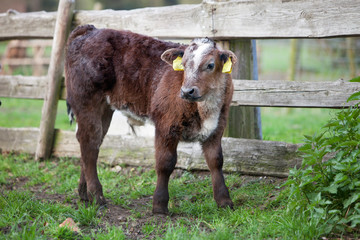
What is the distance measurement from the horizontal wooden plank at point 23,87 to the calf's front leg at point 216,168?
3.11 metres

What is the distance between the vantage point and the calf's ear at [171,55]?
4383mm

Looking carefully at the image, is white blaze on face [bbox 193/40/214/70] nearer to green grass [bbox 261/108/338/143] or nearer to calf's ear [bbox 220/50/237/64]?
calf's ear [bbox 220/50/237/64]

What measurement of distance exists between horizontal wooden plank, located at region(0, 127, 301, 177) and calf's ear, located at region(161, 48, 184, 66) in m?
1.36

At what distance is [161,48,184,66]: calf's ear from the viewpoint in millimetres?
4383

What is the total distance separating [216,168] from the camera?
447cm

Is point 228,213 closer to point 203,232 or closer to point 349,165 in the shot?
point 203,232

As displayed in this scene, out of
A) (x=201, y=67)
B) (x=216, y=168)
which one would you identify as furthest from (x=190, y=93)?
(x=216, y=168)

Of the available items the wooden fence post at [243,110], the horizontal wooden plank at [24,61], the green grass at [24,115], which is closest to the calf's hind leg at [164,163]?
the wooden fence post at [243,110]

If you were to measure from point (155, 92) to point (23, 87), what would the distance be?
9.72 ft

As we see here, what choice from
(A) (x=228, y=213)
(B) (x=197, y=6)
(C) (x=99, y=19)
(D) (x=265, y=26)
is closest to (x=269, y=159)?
(A) (x=228, y=213)

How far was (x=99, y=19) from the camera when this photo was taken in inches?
237

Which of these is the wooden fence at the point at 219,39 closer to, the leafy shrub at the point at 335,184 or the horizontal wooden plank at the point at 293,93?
the horizontal wooden plank at the point at 293,93

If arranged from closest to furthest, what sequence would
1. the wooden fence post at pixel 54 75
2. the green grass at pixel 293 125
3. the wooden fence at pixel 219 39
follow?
the wooden fence at pixel 219 39, the wooden fence post at pixel 54 75, the green grass at pixel 293 125

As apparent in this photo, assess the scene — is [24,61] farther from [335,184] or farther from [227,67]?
[335,184]
